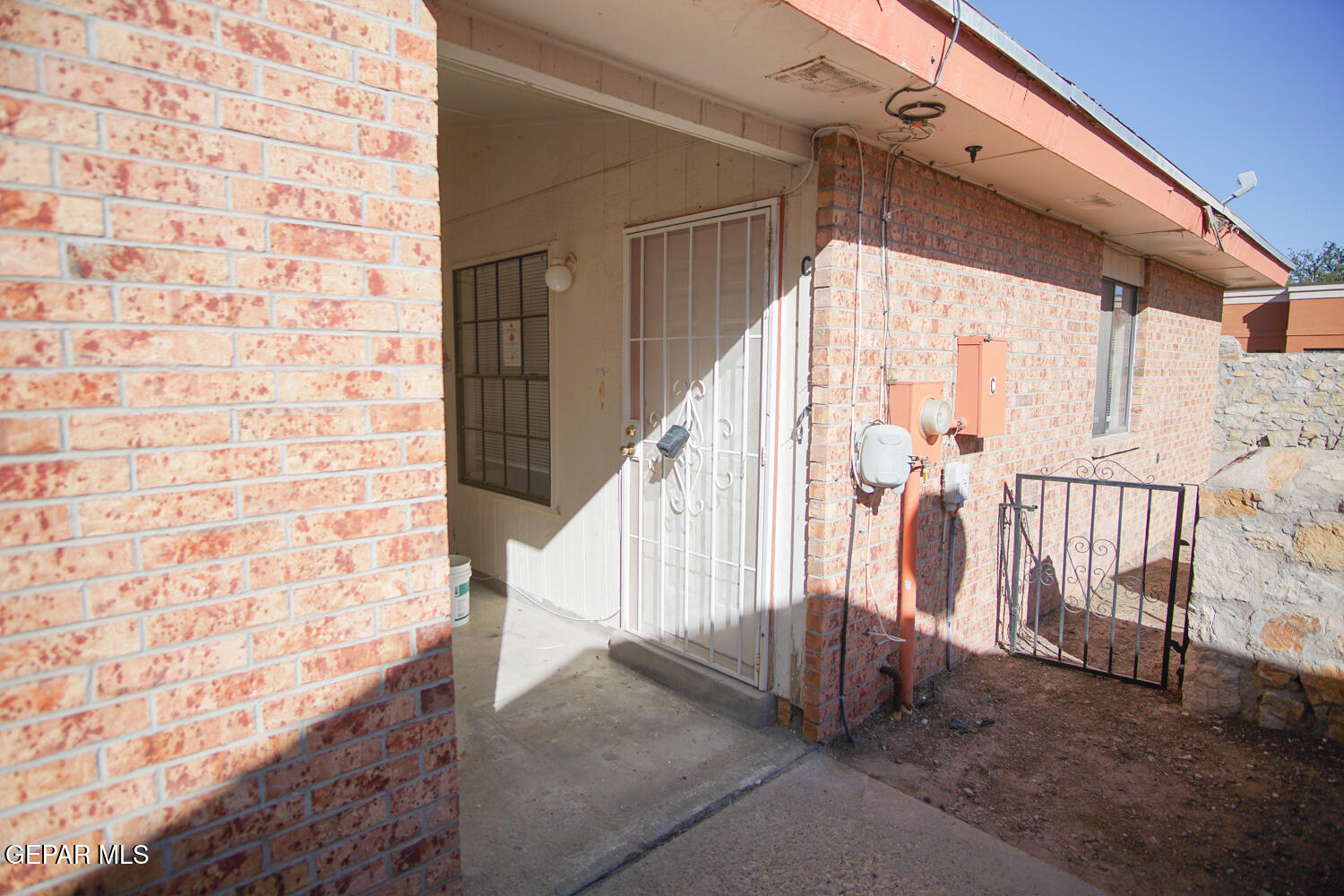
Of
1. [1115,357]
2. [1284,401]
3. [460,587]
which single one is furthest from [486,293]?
[1284,401]

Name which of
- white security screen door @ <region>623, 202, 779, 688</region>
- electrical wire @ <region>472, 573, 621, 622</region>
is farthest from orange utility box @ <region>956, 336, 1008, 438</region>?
electrical wire @ <region>472, 573, 621, 622</region>

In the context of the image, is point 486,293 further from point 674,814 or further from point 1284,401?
point 1284,401

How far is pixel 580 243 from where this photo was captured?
4.58m

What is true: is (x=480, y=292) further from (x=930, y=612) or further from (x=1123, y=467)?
(x=1123, y=467)

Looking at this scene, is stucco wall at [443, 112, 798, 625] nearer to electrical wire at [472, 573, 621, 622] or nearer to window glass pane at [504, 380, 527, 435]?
electrical wire at [472, 573, 621, 622]

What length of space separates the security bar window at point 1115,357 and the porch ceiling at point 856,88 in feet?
5.90

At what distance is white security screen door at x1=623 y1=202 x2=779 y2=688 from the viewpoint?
3.61m

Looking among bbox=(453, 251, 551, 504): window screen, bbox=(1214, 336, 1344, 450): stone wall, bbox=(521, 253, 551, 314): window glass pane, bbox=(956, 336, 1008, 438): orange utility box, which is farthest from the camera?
bbox=(1214, 336, 1344, 450): stone wall

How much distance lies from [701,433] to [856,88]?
186 cm

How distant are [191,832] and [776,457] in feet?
8.60

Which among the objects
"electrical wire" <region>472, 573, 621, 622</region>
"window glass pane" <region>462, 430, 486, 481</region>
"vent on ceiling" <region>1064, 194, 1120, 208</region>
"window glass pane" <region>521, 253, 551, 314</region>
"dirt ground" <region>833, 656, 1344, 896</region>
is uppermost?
"vent on ceiling" <region>1064, 194, 1120, 208</region>

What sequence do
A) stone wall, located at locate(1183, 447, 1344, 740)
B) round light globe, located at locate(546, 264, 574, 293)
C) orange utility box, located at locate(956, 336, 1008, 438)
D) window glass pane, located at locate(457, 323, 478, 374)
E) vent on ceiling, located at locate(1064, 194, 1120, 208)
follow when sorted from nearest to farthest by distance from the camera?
stone wall, located at locate(1183, 447, 1344, 740) → orange utility box, located at locate(956, 336, 1008, 438) → vent on ceiling, located at locate(1064, 194, 1120, 208) → round light globe, located at locate(546, 264, 574, 293) → window glass pane, located at locate(457, 323, 478, 374)

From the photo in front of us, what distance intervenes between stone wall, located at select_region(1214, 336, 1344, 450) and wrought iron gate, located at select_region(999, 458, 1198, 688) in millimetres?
3638

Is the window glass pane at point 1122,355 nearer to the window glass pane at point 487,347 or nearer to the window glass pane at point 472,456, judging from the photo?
the window glass pane at point 487,347
